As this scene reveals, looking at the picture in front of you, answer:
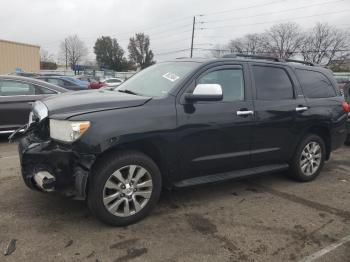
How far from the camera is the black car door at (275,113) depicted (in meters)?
4.68

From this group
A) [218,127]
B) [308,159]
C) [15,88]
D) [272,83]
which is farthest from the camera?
[15,88]

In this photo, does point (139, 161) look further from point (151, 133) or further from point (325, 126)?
point (325, 126)

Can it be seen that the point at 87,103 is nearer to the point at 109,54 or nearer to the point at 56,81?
the point at 56,81

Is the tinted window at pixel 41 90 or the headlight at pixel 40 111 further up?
the tinted window at pixel 41 90

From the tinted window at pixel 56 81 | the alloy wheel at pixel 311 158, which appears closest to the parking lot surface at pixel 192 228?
the alloy wheel at pixel 311 158

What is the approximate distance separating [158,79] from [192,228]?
180 cm

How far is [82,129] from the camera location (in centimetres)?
341

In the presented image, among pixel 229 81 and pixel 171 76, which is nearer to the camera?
pixel 171 76

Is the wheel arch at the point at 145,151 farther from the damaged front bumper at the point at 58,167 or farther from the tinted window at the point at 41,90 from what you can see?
the tinted window at the point at 41,90

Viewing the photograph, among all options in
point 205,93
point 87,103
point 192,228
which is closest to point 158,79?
point 205,93

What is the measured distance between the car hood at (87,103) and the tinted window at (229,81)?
891 mm

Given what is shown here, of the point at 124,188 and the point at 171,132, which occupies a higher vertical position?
the point at 171,132

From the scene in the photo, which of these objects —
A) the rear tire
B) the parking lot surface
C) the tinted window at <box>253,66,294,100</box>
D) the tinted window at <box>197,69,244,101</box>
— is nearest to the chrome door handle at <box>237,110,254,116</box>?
the tinted window at <box>197,69,244,101</box>

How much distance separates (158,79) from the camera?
448cm
